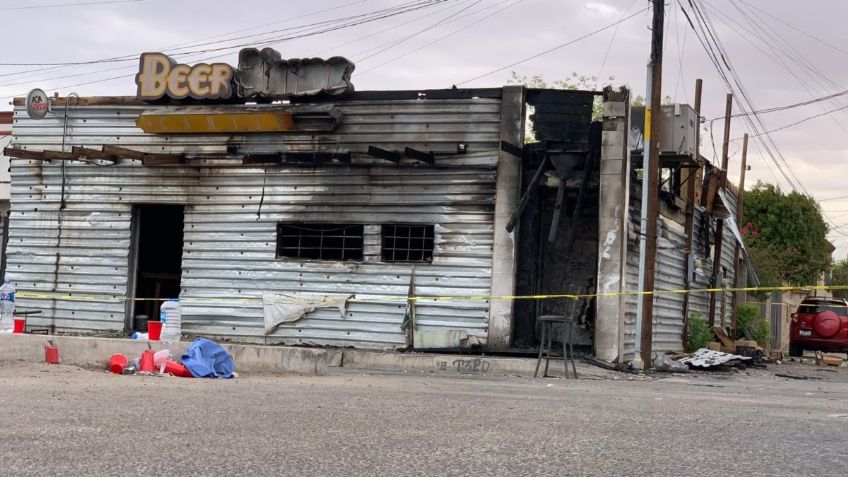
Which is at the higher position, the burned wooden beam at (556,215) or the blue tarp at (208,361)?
the burned wooden beam at (556,215)

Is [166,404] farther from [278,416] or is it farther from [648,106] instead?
[648,106]

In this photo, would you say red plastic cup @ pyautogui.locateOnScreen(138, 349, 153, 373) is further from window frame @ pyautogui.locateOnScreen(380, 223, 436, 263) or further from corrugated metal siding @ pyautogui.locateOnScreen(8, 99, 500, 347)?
window frame @ pyautogui.locateOnScreen(380, 223, 436, 263)

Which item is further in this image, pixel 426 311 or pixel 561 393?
pixel 426 311

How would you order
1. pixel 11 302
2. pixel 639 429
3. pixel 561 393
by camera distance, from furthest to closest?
pixel 11 302 < pixel 561 393 < pixel 639 429

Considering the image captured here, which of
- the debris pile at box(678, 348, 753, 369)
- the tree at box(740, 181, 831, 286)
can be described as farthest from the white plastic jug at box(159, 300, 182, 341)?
the tree at box(740, 181, 831, 286)

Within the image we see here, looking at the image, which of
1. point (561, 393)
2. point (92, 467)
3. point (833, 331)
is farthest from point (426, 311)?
point (833, 331)

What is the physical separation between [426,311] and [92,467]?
44.5 feet

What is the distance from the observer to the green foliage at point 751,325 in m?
30.3

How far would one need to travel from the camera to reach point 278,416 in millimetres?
8406

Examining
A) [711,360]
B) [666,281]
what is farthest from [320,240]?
[711,360]

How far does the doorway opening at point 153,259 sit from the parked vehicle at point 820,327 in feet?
61.4

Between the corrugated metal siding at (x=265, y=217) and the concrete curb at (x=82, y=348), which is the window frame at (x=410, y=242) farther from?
the concrete curb at (x=82, y=348)

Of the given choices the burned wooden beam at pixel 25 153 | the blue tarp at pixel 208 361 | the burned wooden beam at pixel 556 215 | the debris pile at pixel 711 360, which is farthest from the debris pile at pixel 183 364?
the debris pile at pixel 711 360

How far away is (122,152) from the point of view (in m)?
20.5
